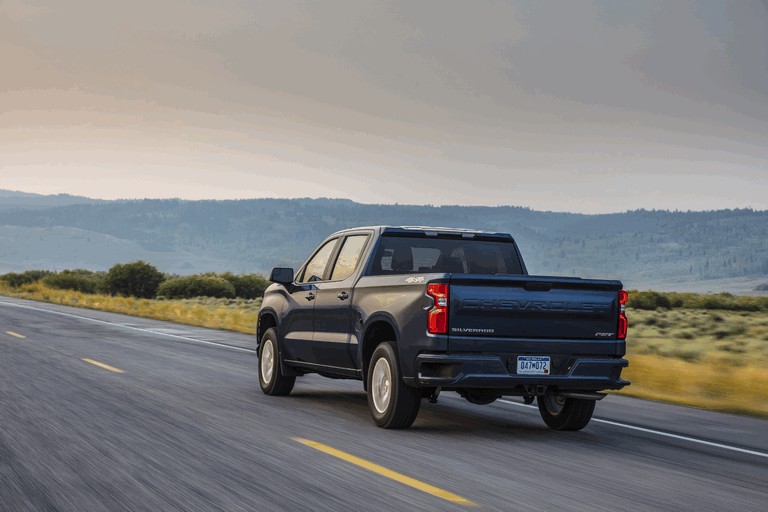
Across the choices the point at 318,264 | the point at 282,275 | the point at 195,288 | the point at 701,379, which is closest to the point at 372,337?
the point at 282,275

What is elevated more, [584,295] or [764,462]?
[584,295]

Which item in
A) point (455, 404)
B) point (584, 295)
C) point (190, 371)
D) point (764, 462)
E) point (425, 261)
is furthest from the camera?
point (190, 371)

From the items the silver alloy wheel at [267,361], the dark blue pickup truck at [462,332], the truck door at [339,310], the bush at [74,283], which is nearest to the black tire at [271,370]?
the silver alloy wheel at [267,361]

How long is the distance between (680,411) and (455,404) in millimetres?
2805

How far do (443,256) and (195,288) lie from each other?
242ft

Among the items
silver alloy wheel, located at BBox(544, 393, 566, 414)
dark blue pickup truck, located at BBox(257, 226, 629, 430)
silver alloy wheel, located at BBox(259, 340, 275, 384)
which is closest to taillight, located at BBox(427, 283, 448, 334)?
dark blue pickup truck, located at BBox(257, 226, 629, 430)

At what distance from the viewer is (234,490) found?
707cm

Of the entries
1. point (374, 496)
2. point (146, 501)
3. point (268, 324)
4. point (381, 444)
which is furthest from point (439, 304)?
point (268, 324)

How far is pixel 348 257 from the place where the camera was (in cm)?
1212

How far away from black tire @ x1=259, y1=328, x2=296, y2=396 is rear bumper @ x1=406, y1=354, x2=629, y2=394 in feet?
11.4

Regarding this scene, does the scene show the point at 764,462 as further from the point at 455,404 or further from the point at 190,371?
the point at 190,371

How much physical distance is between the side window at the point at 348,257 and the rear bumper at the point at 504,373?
2.26 m

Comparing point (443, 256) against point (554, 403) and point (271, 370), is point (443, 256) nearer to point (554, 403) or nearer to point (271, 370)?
point (554, 403)

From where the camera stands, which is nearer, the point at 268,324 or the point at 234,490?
the point at 234,490
